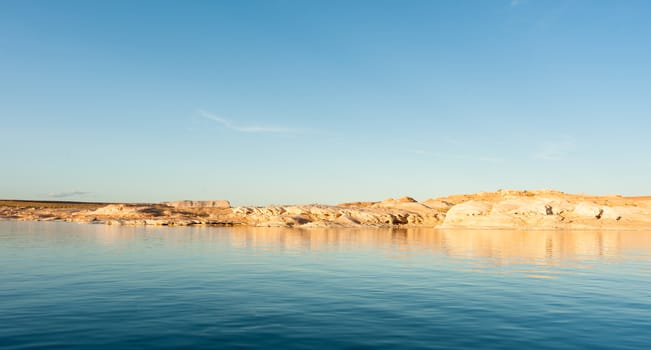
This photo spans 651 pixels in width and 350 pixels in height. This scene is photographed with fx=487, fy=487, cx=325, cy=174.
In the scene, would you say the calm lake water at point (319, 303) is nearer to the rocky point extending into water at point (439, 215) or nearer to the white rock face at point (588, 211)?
the rocky point extending into water at point (439, 215)

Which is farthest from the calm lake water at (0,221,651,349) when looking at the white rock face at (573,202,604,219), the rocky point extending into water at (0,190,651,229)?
the white rock face at (573,202,604,219)

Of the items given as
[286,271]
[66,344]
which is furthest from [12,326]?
[286,271]

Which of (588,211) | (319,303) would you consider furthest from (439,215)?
(319,303)

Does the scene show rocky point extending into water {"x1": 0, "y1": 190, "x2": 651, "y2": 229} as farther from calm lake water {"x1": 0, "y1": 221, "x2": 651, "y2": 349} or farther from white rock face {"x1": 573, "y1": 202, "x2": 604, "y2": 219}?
calm lake water {"x1": 0, "y1": 221, "x2": 651, "y2": 349}

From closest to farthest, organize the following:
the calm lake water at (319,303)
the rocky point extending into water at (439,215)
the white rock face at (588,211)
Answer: the calm lake water at (319,303) → the rocky point extending into water at (439,215) → the white rock face at (588,211)

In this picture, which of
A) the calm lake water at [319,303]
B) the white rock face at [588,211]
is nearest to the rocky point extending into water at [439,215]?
the white rock face at [588,211]

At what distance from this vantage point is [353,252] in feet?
133

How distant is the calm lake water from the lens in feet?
42.9

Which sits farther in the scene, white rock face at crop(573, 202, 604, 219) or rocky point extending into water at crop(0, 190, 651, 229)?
white rock face at crop(573, 202, 604, 219)

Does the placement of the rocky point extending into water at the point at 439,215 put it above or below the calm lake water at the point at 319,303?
above

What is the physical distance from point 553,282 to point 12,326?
22.7 meters

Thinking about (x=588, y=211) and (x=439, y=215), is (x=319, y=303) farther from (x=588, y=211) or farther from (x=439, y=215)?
(x=439, y=215)

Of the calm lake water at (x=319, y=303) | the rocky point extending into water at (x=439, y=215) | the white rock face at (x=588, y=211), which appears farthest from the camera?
the white rock face at (x=588, y=211)

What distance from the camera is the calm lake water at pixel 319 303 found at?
1307cm
